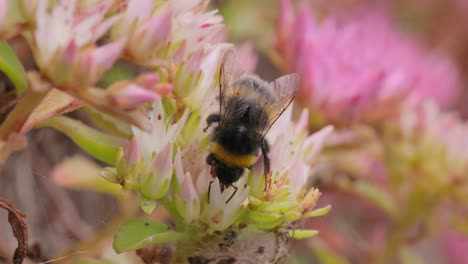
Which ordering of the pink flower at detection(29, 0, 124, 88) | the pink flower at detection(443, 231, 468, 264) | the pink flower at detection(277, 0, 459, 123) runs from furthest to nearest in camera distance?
1. the pink flower at detection(443, 231, 468, 264)
2. the pink flower at detection(277, 0, 459, 123)
3. the pink flower at detection(29, 0, 124, 88)

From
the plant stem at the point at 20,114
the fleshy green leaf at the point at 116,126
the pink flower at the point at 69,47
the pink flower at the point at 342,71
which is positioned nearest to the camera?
the pink flower at the point at 69,47

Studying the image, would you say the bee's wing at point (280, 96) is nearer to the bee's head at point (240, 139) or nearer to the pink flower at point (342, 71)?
the bee's head at point (240, 139)

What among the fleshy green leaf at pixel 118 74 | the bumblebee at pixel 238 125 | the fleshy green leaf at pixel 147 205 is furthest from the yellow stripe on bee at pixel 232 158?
the fleshy green leaf at pixel 118 74

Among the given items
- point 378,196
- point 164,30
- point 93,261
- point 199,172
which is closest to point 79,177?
point 93,261

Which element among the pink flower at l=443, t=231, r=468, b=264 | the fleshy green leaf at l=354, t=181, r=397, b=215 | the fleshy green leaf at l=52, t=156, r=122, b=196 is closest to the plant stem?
the fleshy green leaf at l=52, t=156, r=122, b=196

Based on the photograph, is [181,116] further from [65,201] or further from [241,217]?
[65,201]

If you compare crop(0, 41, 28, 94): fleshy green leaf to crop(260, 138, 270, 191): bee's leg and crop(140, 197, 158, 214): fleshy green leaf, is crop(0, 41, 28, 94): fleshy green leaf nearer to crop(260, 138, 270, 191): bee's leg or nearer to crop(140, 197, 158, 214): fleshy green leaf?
crop(140, 197, 158, 214): fleshy green leaf
